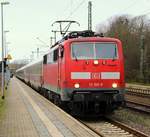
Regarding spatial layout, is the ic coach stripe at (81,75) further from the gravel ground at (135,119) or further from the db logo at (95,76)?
the gravel ground at (135,119)

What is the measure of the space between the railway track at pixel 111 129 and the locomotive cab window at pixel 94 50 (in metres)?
2.41

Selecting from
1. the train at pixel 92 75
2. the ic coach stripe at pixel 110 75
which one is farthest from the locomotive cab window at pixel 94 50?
the ic coach stripe at pixel 110 75

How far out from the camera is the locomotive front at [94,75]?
57.4ft

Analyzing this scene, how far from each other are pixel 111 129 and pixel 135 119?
10.9 feet

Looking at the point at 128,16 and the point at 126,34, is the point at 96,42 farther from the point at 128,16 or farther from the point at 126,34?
the point at 128,16

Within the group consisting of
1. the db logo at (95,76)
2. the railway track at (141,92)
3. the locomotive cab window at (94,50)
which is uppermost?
the locomotive cab window at (94,50)

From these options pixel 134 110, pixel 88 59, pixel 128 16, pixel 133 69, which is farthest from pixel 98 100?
pixel 128 16

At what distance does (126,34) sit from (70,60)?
53.5 metres

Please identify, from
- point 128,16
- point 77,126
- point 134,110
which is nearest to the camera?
point 77,126

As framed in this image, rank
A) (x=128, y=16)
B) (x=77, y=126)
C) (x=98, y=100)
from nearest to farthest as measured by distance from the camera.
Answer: (x=77, y=126), (x=98, y=100), (x=128, y=16)

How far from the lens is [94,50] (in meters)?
18.2

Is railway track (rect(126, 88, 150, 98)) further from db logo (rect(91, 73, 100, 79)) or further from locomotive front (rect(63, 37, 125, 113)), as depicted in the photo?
db logo (rect(91, 73, 100, 79))

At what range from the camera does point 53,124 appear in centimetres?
1491

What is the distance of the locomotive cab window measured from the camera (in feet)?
59.4
